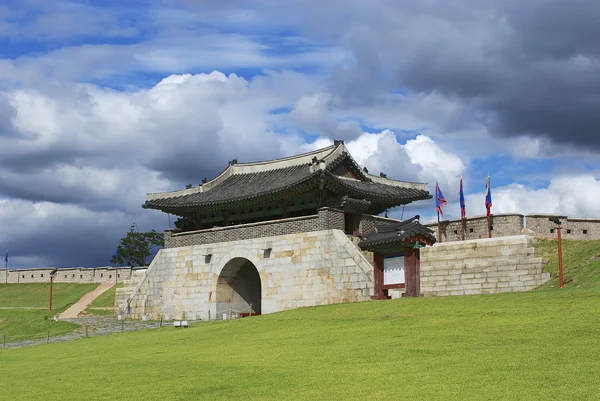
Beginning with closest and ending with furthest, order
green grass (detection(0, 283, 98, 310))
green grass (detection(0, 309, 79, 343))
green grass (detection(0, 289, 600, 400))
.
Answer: green grass (detection(0, 289, 600, 400)), green grass (detection(0, 309, 79, 343)), green grass (detection(0, 283, 98, 310))

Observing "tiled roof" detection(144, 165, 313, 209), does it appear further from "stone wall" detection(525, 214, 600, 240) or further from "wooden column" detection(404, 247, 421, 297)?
"stone wall" detection(525, 214, 600, 240)

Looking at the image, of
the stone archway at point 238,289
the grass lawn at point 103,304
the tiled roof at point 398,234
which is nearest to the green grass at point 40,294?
the grass lawn at point 103,304

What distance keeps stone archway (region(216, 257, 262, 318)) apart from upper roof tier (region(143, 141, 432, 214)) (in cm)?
323

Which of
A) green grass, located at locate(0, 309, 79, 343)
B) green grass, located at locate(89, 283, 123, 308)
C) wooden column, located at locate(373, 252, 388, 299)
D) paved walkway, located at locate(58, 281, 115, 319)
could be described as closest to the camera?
wooden column, located at locate(373, 252, 388, 299)

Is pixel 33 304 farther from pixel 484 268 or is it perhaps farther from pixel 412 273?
pixel 484 268

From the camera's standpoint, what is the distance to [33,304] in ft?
187

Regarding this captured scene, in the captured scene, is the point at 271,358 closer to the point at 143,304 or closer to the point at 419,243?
the point at 419,243

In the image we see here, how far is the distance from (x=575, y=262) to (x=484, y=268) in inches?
138

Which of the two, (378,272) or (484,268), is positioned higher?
(484,268)

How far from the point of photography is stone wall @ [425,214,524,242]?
33.1 meters

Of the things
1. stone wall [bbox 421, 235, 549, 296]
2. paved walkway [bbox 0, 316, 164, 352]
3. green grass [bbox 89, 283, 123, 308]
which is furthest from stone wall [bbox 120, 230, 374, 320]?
green grass [bbox 89, 283, 123, 308]

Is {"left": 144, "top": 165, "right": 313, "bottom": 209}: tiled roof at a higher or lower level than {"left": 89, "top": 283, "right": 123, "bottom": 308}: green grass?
higher

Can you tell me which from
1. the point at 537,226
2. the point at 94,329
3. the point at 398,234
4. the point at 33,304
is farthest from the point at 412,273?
the point at 33,304

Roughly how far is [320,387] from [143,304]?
27905 mm
